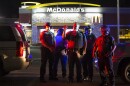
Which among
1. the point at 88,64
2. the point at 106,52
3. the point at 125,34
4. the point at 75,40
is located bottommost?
the point at 88,64

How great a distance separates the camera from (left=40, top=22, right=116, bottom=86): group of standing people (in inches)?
451

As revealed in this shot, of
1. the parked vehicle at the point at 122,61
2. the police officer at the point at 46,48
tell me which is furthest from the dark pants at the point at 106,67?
the police officer at the point at 46,48

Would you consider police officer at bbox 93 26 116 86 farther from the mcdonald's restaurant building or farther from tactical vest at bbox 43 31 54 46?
the mcdonald's restaurant building

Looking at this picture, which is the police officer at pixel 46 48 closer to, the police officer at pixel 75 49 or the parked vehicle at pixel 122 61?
the police officer at pixel 75 49

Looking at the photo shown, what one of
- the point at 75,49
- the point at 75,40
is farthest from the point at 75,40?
the point at 75,49

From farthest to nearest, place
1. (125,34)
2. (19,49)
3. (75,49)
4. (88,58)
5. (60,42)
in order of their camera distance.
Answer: (125,34), (60,42), (88,58), (75,49), (19,49)

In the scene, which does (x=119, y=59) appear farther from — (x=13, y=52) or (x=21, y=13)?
(x=21, y=13)

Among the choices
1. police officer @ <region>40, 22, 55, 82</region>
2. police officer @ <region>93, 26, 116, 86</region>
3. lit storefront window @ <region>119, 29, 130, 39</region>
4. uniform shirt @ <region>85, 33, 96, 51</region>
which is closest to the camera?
police officer @ <region>93, 26, 116, 86</region>

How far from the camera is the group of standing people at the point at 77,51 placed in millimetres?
11461

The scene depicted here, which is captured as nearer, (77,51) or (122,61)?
(122,61)

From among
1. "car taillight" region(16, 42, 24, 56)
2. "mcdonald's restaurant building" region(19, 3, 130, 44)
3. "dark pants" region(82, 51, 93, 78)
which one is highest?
"mcdonald's restaurant building" region(19, 3, 130, 44)

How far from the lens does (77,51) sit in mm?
12766

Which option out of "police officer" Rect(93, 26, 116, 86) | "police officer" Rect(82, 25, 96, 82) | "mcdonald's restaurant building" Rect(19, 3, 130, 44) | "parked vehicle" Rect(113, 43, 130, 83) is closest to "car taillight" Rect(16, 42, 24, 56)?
"police officer" Rect(82, 25, 96, 82)

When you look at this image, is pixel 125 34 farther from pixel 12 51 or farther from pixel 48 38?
pixel 12 51
